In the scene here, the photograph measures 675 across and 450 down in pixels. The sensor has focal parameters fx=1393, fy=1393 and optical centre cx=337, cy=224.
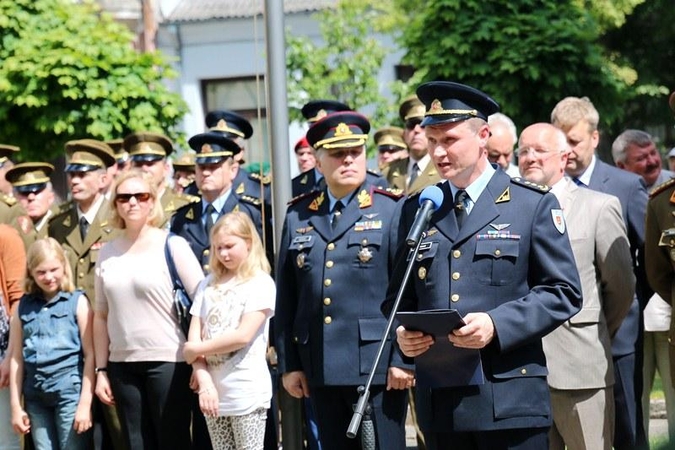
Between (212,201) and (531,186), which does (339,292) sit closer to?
(531,186)

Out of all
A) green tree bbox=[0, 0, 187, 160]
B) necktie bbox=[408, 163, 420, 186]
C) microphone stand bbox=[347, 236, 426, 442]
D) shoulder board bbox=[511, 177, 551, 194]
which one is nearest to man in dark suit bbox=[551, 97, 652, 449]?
necktie bbox=[408, 163, 420, 186]

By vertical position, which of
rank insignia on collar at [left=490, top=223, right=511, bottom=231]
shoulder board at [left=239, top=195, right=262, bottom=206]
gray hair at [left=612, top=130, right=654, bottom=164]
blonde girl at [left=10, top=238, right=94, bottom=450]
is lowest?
blonde girl at [left=10, top=238, right=94, bottom=450]

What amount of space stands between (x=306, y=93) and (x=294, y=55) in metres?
0.61

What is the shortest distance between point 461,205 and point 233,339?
2516 mm

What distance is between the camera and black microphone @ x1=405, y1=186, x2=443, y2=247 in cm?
510

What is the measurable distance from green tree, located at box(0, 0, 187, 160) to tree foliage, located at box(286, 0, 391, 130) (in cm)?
575

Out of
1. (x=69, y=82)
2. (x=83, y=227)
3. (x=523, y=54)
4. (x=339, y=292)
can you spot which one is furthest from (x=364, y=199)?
(x=523, y=54)

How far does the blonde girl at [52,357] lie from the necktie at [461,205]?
3.67 m

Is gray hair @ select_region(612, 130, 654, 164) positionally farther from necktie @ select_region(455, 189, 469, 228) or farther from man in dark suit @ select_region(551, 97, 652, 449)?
necktie @ select_region(455, 189, 469, 228)

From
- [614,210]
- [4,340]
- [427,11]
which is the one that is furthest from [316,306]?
[427,11]

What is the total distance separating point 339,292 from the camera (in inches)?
276

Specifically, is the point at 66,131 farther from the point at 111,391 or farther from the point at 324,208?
the point at 324,208

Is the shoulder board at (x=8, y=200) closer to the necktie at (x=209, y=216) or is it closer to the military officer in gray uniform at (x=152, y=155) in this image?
the military officer in gray uniform at (x=152, y=155)

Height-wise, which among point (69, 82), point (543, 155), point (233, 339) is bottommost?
point (233, 339)
